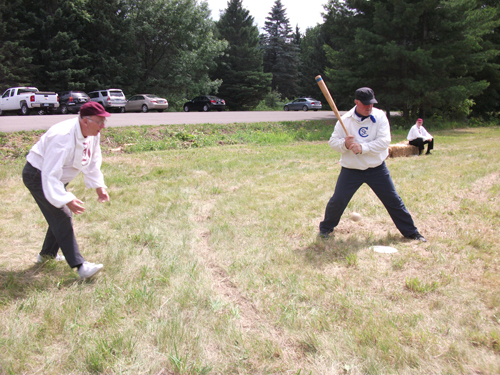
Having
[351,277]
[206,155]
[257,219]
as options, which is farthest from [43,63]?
[351,277]

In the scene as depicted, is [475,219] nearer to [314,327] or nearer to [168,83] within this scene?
[314,327]

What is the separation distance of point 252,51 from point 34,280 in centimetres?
4448

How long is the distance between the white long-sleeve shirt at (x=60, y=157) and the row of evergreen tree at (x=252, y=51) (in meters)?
18.9

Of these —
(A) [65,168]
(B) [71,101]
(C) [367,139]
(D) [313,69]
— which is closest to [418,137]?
(C) [367,139]

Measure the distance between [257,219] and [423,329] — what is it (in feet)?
10.4

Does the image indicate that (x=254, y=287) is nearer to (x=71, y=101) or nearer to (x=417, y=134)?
(x=417, y=134)

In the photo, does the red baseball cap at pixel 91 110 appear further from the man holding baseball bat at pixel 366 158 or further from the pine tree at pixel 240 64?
the pine tree at pixel 240 64

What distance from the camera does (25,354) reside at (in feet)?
9.06

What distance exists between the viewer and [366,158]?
466cm

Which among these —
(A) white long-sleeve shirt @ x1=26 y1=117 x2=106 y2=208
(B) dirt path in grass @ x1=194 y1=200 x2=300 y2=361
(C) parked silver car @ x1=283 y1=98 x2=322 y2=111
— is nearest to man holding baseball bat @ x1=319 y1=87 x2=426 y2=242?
(B) dirt path in grass @ x1=194 y1=200 x2=300 y2=361

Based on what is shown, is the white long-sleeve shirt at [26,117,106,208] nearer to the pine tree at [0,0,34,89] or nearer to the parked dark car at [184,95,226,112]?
the parked dark car at [184,95,226,112]

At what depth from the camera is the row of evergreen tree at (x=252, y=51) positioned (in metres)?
20.0

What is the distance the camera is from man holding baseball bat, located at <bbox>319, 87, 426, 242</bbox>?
4.55 m

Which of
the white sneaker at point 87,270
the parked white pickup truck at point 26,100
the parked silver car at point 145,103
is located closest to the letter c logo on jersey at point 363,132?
the white sneaker at point 87,270
